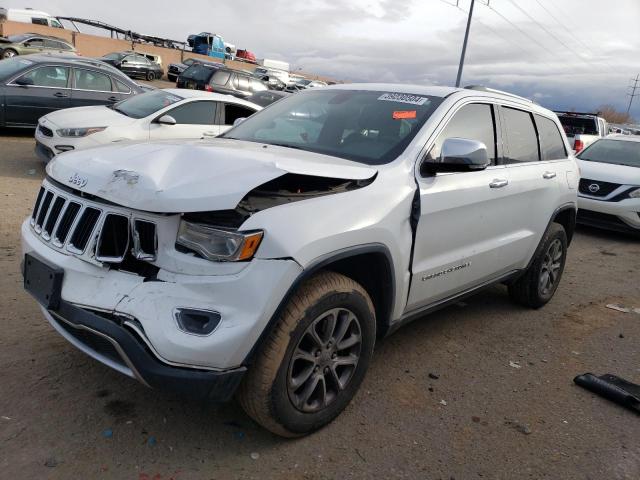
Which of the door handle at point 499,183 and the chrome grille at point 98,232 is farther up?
the door handle at point 499,183

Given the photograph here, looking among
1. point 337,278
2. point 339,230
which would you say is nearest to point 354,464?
point 337,278

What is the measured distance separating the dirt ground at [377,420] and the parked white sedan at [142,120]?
3.74 meters

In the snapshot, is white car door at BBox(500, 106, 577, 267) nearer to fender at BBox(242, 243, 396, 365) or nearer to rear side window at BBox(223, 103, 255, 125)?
fender at BBox(242, 243, 396, 365)

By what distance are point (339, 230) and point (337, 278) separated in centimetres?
25

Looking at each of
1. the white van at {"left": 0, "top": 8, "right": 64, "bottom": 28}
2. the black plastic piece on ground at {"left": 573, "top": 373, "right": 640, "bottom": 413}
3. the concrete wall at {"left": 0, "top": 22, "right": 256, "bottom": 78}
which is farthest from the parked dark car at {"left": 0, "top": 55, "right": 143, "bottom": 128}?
the white van at {"left": 0, "top": 8, "right": 64, "bottom": 28}

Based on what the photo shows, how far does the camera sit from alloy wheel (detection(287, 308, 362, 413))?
2.62 metres

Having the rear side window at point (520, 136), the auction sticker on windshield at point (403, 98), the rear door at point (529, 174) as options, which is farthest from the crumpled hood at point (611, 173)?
the auction sticker on windshield at point (403, 98)

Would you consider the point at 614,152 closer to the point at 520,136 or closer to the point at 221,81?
the point at 520,136

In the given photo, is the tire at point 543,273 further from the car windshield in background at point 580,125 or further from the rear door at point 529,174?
the car windshield in background at point 580,125

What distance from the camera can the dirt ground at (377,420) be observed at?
2518 mm

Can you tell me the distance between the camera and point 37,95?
9797mm

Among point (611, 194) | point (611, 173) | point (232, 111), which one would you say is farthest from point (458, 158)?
point (611, 173)

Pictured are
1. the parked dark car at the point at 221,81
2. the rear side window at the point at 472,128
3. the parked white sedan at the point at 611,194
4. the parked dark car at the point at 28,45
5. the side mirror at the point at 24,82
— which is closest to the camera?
the rear side window at the point at 472,128

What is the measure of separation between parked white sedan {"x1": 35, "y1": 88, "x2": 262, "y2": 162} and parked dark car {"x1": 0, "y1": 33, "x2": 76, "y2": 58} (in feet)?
52.1
